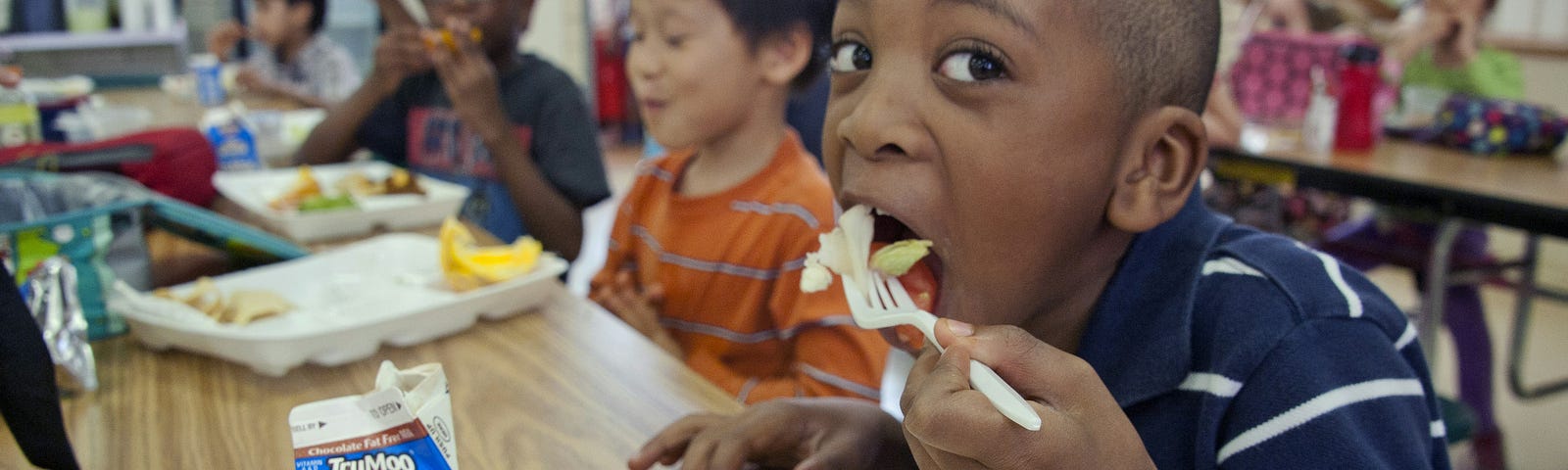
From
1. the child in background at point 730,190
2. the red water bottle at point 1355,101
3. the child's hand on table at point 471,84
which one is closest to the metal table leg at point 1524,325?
the red water bottle at point 1355,101

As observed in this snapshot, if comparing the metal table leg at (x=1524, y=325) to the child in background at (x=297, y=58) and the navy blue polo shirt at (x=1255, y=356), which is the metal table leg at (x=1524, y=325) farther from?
the child in background at (x=297, y=58)

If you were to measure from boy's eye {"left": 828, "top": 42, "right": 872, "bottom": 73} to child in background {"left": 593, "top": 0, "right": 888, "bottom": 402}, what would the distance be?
0.59 m

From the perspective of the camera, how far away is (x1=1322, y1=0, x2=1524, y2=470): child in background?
2808 millimetres

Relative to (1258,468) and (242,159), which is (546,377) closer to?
Result: (1258,468)

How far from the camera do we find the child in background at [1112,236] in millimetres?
706

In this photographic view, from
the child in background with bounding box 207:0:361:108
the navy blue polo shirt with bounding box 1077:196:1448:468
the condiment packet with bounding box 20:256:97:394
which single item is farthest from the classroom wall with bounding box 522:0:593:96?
the navy blue polo shirt with bounding box 1077:196:1448:468

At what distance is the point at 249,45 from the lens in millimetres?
6031

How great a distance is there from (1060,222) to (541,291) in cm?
71

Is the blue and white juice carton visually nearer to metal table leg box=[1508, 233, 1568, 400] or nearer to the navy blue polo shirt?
the navy blue polo shirt

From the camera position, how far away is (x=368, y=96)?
95.6 inches

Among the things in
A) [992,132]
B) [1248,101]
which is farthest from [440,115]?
[1248,101]

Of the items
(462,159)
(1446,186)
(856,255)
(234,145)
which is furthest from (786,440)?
(1446,186)

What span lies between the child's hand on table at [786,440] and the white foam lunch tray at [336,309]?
0.42 meters

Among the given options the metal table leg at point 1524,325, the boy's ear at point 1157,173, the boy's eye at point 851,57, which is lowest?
the metal table leg at point 1524,325
